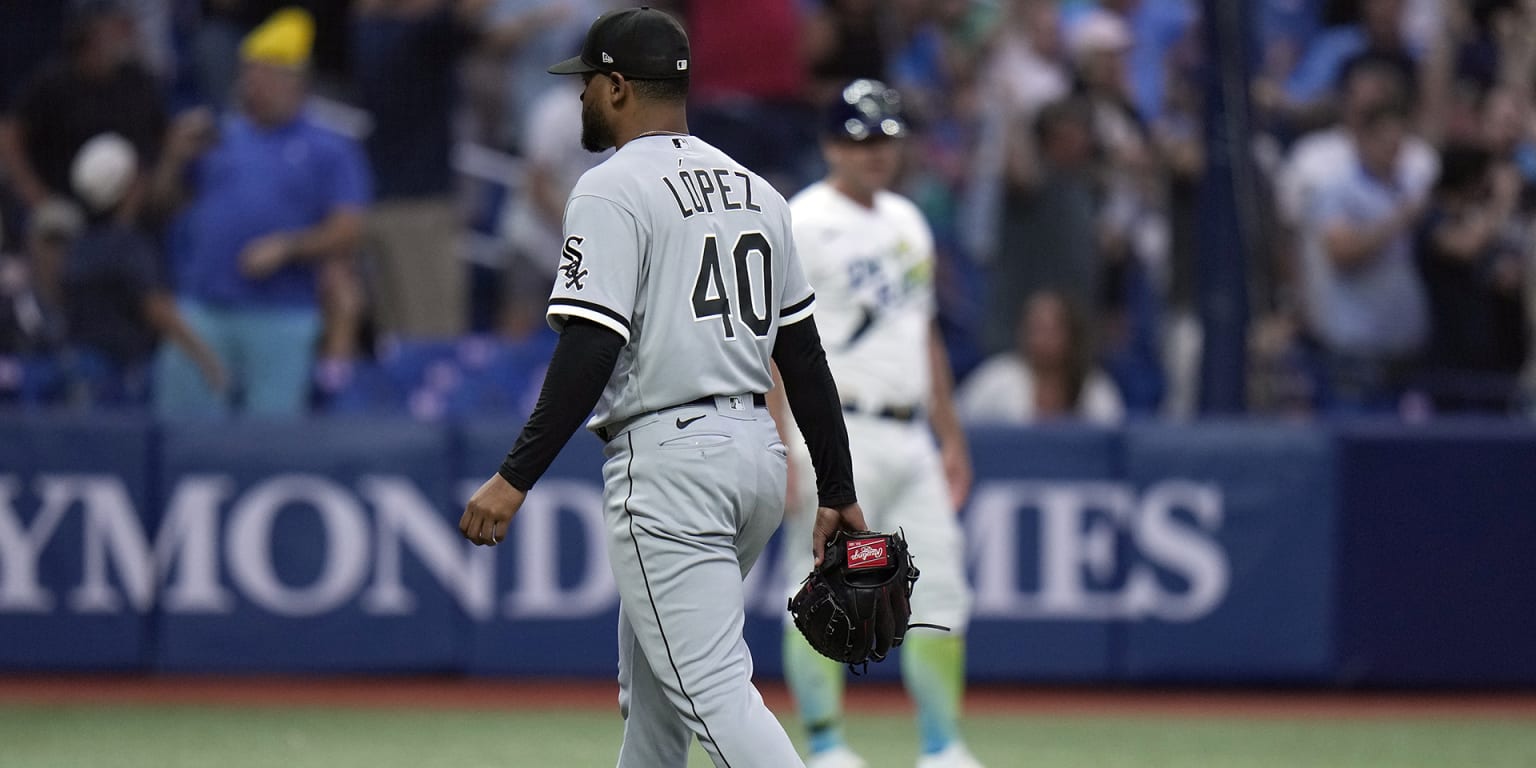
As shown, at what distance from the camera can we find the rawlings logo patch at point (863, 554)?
4312mm

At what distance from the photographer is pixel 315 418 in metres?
8.73

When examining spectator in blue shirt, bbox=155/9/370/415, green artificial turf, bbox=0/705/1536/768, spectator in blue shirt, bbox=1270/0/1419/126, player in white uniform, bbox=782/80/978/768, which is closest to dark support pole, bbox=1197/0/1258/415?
green artificial turf, bbox=0/705/1536/768

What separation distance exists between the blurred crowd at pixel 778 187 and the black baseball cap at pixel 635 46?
5149 mm

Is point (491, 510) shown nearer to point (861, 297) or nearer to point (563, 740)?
point (861, 297)

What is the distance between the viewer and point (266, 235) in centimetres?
938

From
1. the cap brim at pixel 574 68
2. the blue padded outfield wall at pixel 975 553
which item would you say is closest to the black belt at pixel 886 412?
the cap brim at pixel 574 68

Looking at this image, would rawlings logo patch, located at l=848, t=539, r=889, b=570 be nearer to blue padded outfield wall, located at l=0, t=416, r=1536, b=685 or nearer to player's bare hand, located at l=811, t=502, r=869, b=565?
player's bare hand, located at l=811, t=502, r=869, b=565

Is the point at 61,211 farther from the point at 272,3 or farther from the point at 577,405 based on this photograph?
the point at 577,405

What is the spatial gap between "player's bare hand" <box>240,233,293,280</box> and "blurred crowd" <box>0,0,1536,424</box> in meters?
0.02

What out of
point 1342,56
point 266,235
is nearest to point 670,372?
point 266,235

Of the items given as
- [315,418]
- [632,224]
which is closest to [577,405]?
[632,224]

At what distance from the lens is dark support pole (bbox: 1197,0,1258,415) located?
8797mm

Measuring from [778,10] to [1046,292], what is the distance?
2193 mm

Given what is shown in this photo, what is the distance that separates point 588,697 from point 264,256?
2.65m
